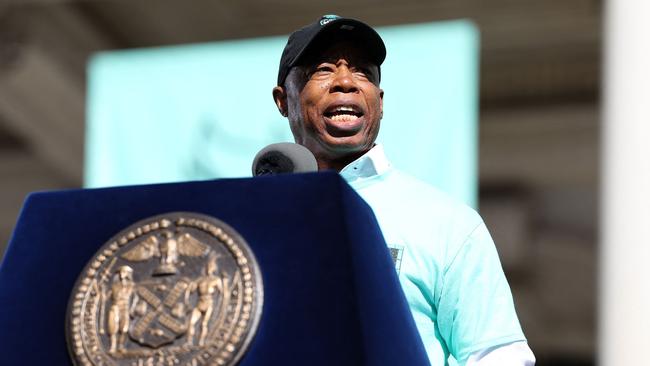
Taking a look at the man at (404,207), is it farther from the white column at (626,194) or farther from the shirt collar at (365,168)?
the white column at (626,194)

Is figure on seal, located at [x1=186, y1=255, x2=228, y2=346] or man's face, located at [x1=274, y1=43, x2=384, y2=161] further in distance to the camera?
man's face, located at [x1=274, y1=43, x2=384, y2=161]

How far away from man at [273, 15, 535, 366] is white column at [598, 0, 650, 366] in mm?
3983

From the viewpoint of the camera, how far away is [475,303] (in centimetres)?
238

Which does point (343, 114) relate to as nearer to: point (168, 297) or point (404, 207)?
point (404, 207)

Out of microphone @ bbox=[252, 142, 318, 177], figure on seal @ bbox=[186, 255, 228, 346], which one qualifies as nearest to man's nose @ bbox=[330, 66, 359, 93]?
microphone @ bbox=[252, 142, 318, 177]

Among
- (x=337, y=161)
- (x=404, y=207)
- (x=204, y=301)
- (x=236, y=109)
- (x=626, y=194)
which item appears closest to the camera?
(x=204, y=301)

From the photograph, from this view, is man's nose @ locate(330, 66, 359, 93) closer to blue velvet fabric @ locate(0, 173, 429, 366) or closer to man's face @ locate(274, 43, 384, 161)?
man's face @ locate(274, 43, 384, 161)

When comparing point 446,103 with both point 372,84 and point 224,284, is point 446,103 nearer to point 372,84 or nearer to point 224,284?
point 372,84

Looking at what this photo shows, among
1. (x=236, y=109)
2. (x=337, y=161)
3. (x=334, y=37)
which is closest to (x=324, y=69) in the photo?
(x=334, y=37)

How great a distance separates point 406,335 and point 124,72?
7.44m

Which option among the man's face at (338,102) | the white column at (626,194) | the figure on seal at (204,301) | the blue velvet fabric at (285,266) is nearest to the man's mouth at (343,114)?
the man's face at (338,102)

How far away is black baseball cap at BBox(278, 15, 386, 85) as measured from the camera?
2.60m

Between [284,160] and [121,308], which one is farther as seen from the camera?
[284,160]

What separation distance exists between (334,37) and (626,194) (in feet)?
15.0
